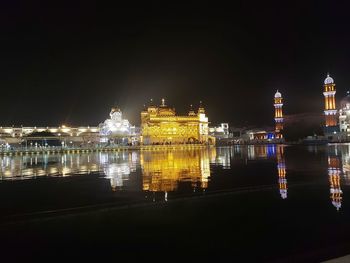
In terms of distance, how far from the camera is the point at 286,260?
5391mm

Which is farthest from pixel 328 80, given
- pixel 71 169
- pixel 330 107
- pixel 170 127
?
pixel 71 169

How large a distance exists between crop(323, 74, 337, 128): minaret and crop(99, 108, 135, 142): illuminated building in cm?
5659

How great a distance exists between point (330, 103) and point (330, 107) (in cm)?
141

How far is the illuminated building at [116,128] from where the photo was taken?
341 ft

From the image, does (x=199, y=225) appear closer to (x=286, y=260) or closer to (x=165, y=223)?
(x=165, y=223)

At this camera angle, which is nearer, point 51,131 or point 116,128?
point 116,128

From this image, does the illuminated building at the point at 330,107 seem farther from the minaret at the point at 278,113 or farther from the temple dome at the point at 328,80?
the minaret at the point at 278,113

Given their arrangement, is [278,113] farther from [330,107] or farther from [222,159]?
[222,159]

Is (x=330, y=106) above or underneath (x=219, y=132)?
above

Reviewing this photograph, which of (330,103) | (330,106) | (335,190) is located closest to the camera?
(335,190)

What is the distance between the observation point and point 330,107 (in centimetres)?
10375

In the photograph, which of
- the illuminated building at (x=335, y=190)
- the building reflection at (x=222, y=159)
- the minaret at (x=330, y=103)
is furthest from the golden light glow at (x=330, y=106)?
the illuminated building at (x=335, y=190)

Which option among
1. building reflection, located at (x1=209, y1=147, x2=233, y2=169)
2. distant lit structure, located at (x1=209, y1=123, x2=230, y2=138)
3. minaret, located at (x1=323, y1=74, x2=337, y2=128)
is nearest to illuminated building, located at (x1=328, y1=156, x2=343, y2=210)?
building reflection, located at (x1=209, y1=147, x2=233, y2=169)

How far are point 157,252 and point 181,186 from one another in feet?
24.6
